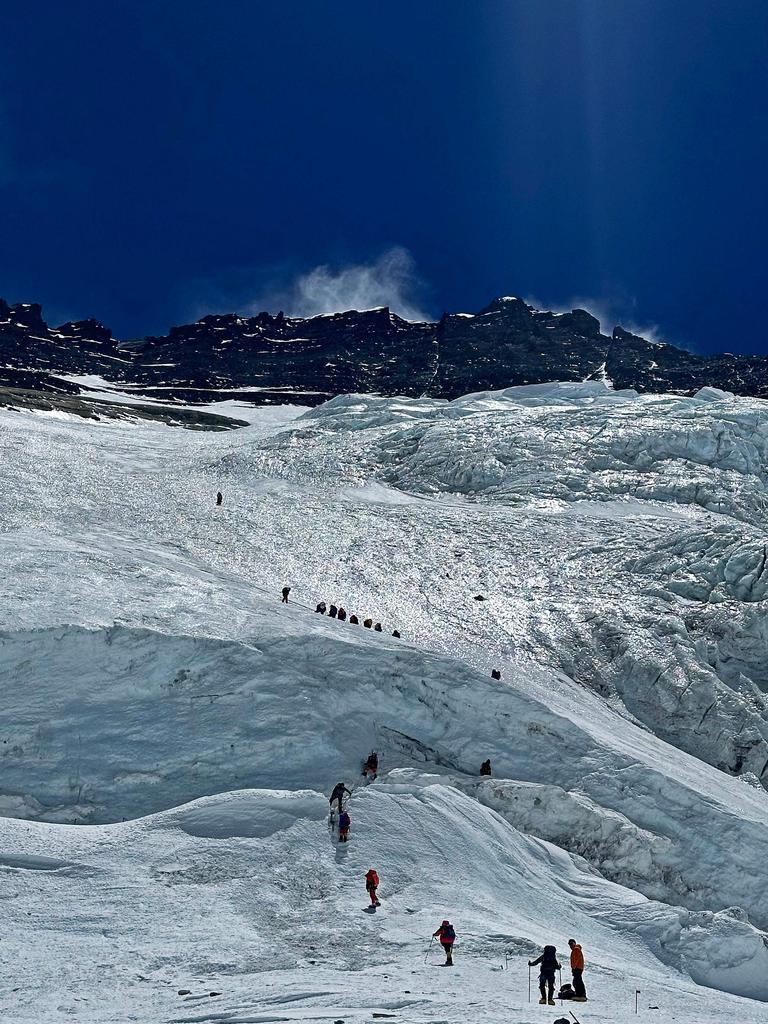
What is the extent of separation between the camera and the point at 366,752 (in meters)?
26.7

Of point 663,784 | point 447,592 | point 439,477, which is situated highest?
point 439,477

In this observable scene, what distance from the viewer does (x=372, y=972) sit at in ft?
52.2

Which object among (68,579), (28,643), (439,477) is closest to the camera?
(28,643)

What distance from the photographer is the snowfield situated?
16.4 meters

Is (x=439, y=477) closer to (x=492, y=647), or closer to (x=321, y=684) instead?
(x=492, y=647)

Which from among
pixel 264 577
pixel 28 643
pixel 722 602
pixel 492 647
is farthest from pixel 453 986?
pixel 722 602

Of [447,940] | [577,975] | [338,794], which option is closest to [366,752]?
[338,794]

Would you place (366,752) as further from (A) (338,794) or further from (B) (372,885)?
(B) (372,885)

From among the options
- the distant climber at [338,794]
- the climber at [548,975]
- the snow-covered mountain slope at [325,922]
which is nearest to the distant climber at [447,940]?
the snow-covered mountain slope at [325,922]

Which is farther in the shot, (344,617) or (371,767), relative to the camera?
(344,617)

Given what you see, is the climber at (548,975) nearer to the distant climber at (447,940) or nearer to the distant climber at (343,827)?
the distant climber at (447,940)

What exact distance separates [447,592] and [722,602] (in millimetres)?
13485

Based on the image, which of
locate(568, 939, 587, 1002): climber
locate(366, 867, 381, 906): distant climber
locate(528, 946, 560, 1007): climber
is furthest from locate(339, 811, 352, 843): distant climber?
locate(528, 946, 560, 1007): climber

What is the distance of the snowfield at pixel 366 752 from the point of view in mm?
16438
